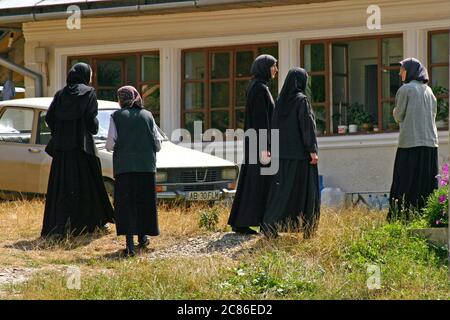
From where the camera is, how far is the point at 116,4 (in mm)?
19703

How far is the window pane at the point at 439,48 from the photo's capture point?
18844mm

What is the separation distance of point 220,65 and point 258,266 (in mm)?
9747

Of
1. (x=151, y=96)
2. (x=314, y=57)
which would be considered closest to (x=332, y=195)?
(x=314, y=57)

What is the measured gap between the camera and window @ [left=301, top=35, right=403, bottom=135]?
19391 millimetres

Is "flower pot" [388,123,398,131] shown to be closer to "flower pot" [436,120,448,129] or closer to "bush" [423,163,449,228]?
"flower pot" [436,120,448,129]

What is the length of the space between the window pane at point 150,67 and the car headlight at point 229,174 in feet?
17.3

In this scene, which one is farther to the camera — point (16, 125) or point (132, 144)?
point (16, 125)

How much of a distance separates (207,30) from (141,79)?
1609mm

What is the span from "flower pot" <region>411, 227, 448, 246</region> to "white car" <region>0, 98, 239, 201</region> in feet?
13.7

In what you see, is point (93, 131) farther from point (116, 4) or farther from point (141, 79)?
point (141, 79)

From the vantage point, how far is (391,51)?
63.6 feet

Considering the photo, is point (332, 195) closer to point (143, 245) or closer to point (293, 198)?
point (293, 198)

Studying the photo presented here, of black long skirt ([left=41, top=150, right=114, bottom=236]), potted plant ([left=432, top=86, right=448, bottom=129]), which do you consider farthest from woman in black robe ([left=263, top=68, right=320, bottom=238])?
potted plant ([left=432, top=86, right=448, bottom=129])
